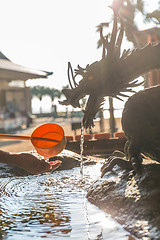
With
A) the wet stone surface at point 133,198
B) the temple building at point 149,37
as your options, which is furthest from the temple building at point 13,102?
the wet stone surface at point 133,198

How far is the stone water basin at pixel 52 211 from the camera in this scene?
4.90ft

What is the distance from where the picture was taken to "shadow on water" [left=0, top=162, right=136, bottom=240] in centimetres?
149

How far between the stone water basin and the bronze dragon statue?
487 millimetres

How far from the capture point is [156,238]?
1.29 meters

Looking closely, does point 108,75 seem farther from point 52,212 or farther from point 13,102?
point 13,102

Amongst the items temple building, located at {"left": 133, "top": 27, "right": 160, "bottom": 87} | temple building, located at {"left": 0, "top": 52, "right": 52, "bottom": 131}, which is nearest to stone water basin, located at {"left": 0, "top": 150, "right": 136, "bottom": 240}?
temple building, located at {"left": 133, "top": 27, "right": 160, "bottom": 87}

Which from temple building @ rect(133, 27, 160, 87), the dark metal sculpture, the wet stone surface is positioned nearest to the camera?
the wet stone surface

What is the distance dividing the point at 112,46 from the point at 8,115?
1734cm

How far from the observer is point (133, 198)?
65.9 inches

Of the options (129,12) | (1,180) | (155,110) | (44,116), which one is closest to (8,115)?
(129,12)

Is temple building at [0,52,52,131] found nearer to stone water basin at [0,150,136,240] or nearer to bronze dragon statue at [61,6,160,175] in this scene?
stone water basin at [0,150,136,240]

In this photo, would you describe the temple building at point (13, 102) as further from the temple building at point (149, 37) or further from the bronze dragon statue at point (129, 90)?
the bronze dragon statue at point (129, 90)

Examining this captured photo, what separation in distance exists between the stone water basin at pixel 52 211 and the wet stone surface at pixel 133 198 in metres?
0.06

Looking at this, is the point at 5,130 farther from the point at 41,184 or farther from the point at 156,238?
the point at 156,238
